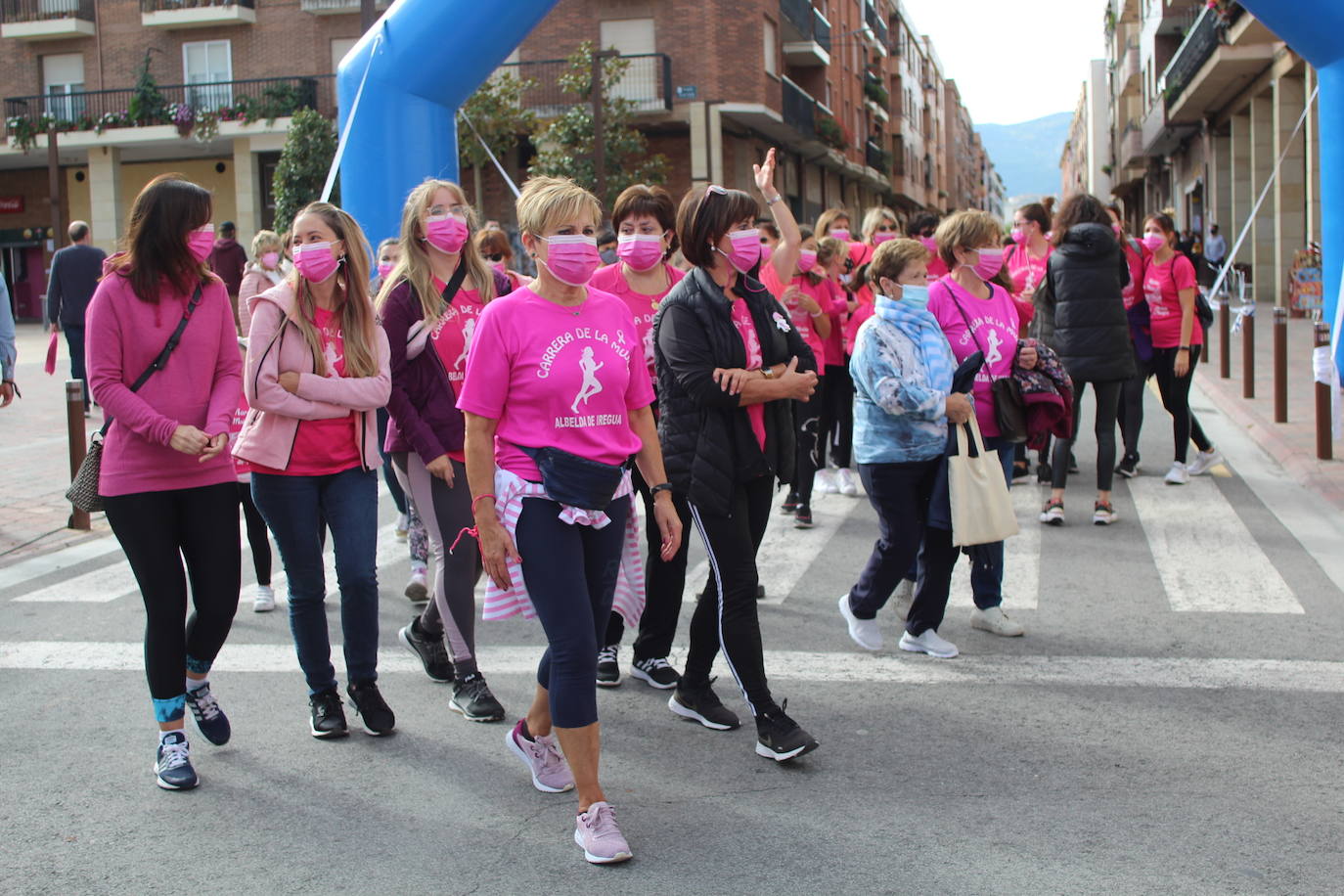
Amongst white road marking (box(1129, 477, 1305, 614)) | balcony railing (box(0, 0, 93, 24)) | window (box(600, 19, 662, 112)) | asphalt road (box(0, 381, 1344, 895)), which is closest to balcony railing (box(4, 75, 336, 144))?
balcony railing (box(0, 0, 93, 24))

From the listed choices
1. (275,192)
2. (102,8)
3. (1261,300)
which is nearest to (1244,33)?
(1261,300)

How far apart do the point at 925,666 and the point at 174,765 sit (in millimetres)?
2817

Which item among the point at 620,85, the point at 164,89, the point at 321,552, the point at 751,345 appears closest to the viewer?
the point at 751,345

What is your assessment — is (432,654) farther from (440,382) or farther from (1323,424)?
(1323,424)

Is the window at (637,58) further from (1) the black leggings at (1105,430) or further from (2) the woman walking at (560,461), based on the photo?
(2) the woman walking at (560,461)

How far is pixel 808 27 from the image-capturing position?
133ft

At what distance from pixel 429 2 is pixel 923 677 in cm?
522

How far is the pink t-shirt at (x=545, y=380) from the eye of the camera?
3662mm

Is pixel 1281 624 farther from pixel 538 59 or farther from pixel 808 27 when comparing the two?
pixel 808 27

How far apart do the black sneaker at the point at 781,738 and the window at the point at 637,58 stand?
29361 mm

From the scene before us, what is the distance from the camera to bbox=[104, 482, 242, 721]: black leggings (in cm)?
416

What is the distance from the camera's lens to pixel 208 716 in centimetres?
447

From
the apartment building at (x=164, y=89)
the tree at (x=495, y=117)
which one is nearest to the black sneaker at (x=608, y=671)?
the tree at (x=495, y=117)

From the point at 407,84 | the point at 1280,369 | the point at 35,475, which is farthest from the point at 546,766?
the point at 1280,369
